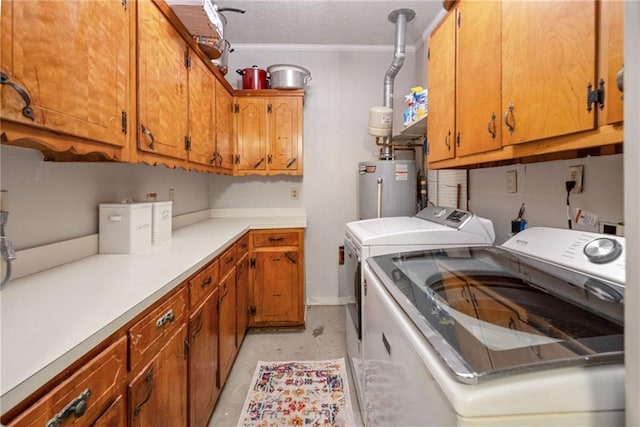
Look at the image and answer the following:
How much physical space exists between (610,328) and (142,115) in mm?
1755

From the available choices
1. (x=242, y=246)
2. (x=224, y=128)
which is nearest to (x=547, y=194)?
(x=242, y=246)

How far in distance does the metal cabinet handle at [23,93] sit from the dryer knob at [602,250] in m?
1.63

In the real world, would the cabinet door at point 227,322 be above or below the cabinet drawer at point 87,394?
below

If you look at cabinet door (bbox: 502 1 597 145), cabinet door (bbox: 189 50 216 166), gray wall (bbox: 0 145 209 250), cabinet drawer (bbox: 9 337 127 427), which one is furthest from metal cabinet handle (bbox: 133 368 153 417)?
cabinet door (bbox: 502 1 597 145)

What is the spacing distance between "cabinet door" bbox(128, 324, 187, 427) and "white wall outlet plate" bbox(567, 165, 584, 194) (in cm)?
167

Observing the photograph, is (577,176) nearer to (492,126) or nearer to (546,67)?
(492,126)

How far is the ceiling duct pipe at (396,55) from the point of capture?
2570mm

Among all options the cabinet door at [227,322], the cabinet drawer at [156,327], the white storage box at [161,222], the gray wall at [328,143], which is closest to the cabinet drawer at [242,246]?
the cabinet door at [227,322]

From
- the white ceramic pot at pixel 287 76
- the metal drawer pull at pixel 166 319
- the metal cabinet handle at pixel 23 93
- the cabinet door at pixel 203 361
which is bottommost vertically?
the cabinet door at pixel 203 361

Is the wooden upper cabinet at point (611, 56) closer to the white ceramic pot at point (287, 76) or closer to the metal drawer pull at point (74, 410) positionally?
the metal drawer pull at point (74, 410)

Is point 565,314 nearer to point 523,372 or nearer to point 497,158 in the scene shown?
point 523,372

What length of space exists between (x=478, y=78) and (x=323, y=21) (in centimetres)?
177

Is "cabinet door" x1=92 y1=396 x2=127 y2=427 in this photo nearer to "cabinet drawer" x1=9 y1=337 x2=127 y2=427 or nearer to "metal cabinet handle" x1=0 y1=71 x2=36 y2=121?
"cabinet drawer" x1=9 y1=337 x2=127 y2=427

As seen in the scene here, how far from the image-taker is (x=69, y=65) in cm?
97
